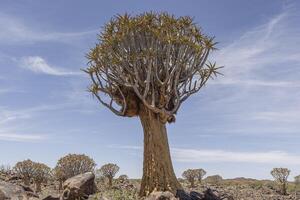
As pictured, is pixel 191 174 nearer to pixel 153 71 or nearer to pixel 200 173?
pixel 200 173

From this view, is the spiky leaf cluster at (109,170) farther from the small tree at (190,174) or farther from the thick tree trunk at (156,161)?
the thick tree trunk at (156,161)

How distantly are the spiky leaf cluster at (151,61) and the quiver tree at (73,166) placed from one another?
Answer: 509 inches

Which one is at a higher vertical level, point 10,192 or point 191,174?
point 191,174

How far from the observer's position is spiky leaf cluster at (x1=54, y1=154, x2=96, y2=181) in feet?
90.4

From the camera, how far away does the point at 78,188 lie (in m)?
14.1

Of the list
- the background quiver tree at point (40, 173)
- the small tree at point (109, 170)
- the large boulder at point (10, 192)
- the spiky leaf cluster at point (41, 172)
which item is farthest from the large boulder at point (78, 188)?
the small tree at point (109, 170)

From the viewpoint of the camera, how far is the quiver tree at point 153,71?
564 inches

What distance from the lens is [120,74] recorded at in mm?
14734

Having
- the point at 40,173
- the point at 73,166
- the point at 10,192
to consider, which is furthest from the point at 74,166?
the point at 10,192

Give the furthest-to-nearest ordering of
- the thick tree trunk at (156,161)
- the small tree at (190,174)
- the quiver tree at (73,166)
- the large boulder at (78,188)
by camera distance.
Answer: the small tree at (190,174) → the quiver tree at (73,166) → the thick tree trunk at (156,161) → the large boulder at (78,188)

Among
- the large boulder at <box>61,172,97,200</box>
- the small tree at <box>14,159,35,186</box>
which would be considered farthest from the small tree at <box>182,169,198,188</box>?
the large boulder at <box>61,172,97,200</box>

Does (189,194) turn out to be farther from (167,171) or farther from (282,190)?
(282,190)

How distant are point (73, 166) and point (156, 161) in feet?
47.5

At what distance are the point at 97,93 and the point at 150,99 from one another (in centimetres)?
211
